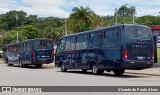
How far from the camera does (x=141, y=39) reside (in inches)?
843

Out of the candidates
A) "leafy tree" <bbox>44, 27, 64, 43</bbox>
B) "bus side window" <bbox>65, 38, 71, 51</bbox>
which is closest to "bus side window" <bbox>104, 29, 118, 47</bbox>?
"bus side window" <bbox>65, 38, 71, 51</bbox>

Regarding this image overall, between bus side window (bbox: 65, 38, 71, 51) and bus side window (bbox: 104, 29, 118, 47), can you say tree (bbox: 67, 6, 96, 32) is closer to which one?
bus side window (bbox: 65, 38, 71, 51)

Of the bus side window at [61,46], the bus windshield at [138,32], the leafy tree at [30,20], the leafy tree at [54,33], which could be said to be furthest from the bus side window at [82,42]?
the leafy tree at [30,20]

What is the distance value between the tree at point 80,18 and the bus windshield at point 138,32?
1007 inches

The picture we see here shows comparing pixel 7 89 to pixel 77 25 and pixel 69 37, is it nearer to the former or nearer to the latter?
pixel 69 37

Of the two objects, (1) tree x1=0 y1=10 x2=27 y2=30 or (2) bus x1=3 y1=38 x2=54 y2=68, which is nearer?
(2) bus x1=3 y1=38 x2=54 y2=68

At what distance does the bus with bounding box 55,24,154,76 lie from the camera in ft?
69.0

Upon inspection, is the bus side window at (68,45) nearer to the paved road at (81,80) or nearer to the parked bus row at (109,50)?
the parked bus row at (109,50)

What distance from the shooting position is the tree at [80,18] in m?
47.3

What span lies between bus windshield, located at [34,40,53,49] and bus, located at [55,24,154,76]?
10.4m

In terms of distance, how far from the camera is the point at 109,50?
22234 mm

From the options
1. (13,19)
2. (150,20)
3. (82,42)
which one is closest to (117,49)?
(82,42)

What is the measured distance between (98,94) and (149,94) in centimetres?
171

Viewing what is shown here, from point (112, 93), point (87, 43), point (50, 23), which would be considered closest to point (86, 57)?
point (87, 43)
